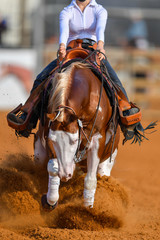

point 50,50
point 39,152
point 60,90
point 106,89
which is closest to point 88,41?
point 106,89

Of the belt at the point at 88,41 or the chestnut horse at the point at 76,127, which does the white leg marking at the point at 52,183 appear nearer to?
the chestnut horse at the point at 76,127

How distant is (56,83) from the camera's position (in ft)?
15.8

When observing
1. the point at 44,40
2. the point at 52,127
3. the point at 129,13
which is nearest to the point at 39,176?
the point at 52,127

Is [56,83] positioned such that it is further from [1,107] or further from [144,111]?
[144,111]

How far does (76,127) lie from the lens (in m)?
4.69

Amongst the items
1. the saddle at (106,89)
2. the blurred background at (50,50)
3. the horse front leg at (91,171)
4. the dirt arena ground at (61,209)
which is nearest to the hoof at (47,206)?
the dirt arena ground at (61,209)

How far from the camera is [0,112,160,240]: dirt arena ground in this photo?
4.86 metres

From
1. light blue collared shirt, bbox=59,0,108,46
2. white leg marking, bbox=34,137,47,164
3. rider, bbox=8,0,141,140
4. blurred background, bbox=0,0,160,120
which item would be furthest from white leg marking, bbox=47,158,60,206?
blurred background, bbox=0,0,160,120

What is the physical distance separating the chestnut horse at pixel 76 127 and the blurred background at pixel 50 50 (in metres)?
8.02

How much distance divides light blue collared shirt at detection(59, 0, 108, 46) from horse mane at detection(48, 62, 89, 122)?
92 centimetres

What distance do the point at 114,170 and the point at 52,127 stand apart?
458cm

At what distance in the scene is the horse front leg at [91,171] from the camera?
5.14m

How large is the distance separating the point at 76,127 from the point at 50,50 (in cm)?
970

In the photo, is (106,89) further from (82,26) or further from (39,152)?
(39,152)
